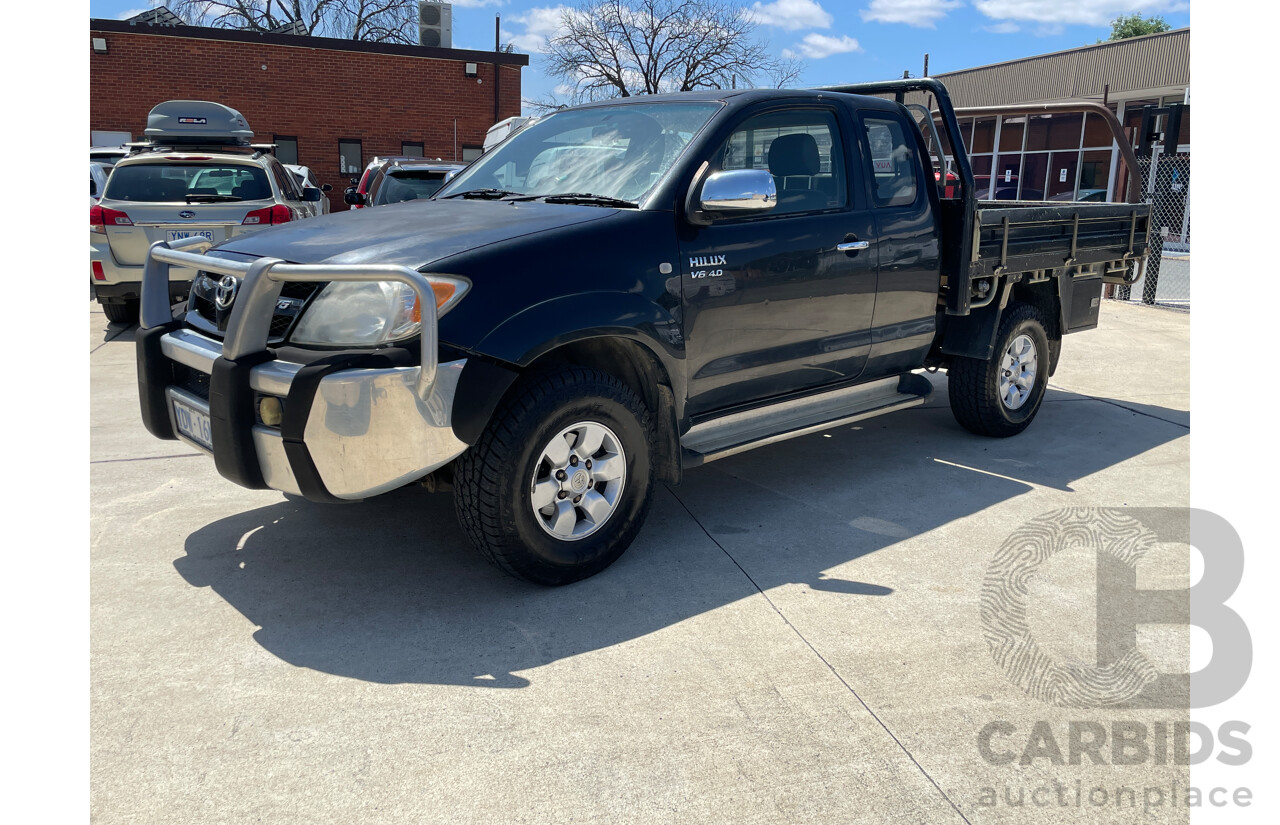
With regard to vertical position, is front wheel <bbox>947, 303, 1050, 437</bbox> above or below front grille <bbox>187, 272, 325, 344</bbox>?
below

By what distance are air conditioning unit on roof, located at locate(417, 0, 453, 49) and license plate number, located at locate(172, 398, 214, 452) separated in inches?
961

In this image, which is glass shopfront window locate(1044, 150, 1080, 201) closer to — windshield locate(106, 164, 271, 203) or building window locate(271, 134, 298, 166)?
building window locate(271, 134, 298, 166)

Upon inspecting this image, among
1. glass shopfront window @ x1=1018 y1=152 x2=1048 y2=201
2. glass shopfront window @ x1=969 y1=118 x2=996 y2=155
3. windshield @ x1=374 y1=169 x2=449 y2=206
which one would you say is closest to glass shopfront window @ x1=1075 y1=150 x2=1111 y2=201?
glass shopfront window @ x1=1018 y1=152 x2=1048 y2=201

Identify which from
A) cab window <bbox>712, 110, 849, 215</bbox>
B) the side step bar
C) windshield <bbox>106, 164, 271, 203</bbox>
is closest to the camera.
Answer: the side step bar

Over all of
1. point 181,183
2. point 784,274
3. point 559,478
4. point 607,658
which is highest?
point 181,183

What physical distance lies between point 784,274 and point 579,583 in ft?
5.55

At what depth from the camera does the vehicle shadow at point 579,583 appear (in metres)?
3.40

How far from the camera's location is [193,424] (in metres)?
3.71

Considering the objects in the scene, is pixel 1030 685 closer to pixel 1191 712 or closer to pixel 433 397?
pixel 1191 712

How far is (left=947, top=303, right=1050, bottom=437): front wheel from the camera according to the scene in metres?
5.80

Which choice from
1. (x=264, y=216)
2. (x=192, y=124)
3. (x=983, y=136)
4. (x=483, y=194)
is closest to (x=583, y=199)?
(x=483, y=194)

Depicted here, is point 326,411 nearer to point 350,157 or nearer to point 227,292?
point 227,292

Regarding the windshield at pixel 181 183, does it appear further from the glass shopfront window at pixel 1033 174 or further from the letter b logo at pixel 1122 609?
the glass shopfront window at pixel 1033 174

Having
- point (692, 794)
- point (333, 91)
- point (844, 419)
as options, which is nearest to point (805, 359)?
point (844, 419)
